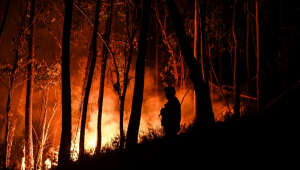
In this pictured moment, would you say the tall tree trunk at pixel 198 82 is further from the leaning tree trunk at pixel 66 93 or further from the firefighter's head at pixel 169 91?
the leaning tree trunk at pixel 66 93

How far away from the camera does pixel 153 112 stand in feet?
79.4

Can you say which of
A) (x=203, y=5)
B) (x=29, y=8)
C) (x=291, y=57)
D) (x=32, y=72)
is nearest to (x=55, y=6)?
(x=29, y=8)

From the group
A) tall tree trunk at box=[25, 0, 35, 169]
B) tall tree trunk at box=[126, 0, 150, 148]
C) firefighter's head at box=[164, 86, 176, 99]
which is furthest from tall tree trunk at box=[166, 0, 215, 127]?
tall tree trunk at box=[25, 0, 35, 169]

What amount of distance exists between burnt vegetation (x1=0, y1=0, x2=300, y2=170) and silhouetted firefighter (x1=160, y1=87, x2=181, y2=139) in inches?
9.6

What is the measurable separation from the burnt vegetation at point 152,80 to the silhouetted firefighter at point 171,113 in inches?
9.6

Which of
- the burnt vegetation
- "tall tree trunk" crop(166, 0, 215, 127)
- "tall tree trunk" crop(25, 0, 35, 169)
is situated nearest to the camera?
the burnt vegetation

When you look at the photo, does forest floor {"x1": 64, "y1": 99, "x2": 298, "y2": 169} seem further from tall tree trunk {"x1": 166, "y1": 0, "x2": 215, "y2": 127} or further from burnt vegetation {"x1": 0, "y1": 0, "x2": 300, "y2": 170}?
tall tree trunk {"x1": 166, "y1": 0, "x2": 215, "y2": 127}

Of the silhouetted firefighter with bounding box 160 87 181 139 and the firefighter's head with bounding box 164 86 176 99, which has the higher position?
the firefighter's head with bounding box 164 86 176 99

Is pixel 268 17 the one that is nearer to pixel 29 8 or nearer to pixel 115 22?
pixel 115 22

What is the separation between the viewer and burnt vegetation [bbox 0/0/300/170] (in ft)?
20.0

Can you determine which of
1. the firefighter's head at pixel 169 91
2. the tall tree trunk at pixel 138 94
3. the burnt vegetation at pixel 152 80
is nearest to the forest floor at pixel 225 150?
the burnt vegetation at pixel 152 80

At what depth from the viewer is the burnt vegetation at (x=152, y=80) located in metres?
6.10

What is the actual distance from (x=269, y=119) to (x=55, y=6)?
14.0 metres

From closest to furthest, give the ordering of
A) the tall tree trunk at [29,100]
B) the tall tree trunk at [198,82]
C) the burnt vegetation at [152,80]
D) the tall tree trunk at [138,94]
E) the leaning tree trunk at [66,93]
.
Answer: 1. the burnt vegetation at [152,80]
2. the tall tree trunk at [198,82]
3. the tall tree trunk at [138,94]
4. the leaning tree trunk at [66,93]
5. the tall tree trunk at [29,100]
